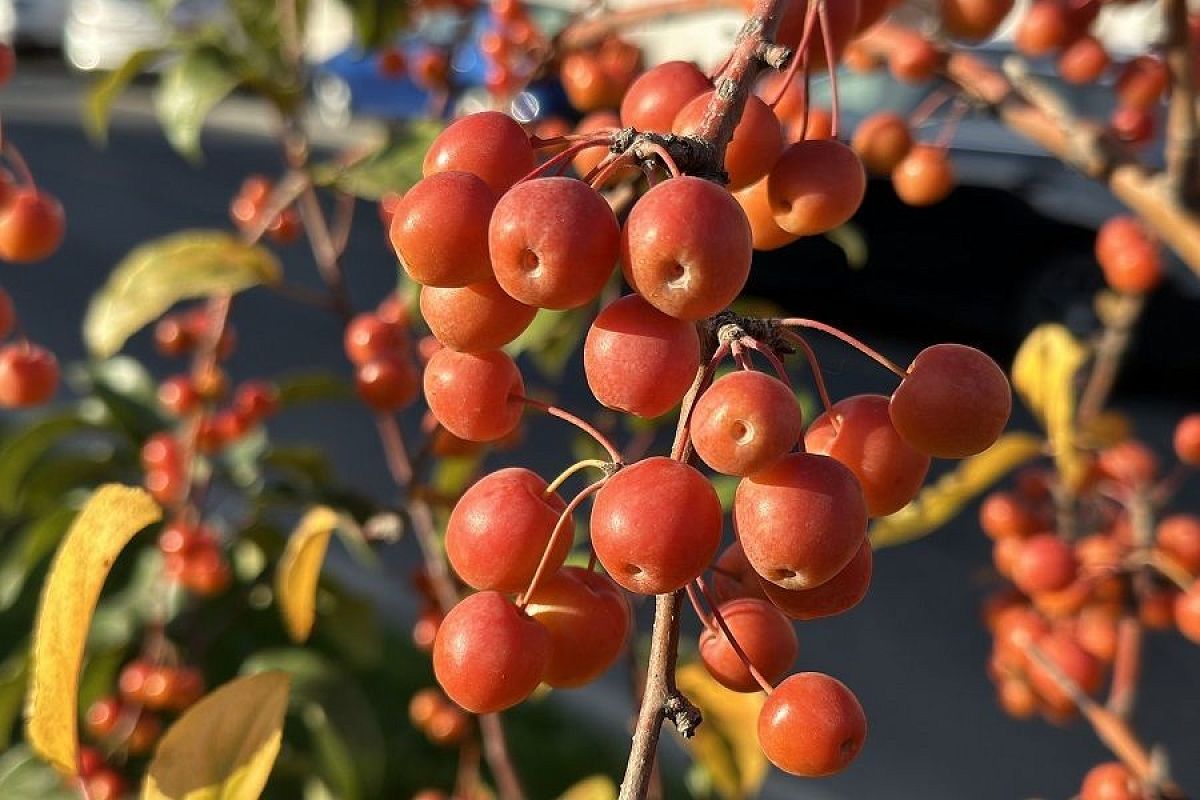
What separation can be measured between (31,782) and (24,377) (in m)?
0.35

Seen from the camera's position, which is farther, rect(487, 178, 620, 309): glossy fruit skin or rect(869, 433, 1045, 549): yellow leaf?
rect(869, 433, 1045, 549): yellow leaf

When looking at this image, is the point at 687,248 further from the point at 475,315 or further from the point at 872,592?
the point at 872,592

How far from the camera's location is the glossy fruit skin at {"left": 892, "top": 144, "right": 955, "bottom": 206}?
0.97 m

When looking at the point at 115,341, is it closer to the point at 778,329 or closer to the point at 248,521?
the point at 248,521

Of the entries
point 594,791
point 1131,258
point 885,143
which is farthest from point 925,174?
point 594,791

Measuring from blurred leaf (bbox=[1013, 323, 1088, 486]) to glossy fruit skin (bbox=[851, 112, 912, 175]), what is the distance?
0.60 ft

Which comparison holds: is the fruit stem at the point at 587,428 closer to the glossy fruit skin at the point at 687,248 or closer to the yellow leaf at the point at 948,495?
the glossy fruit skin at the point at 687,248

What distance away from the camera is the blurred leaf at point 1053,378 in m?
0.96

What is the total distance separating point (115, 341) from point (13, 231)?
0.40 feet

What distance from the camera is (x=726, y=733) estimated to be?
34.5 inches

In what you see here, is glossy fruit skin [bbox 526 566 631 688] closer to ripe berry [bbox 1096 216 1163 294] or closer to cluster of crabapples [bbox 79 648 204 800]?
cluster of crabapples [bbox 79 648 204 800]

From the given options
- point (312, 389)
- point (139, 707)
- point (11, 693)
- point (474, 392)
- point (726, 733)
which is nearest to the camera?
point (474, 392)

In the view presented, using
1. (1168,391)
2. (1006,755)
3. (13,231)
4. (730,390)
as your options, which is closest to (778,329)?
(730,390)

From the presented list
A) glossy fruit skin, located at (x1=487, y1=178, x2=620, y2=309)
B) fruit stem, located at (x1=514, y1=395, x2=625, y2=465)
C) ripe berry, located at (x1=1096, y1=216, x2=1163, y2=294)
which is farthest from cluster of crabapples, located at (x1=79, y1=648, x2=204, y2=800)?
ripe berry, located at (x1=1096, y1=216, x2=1163, y2=294)
